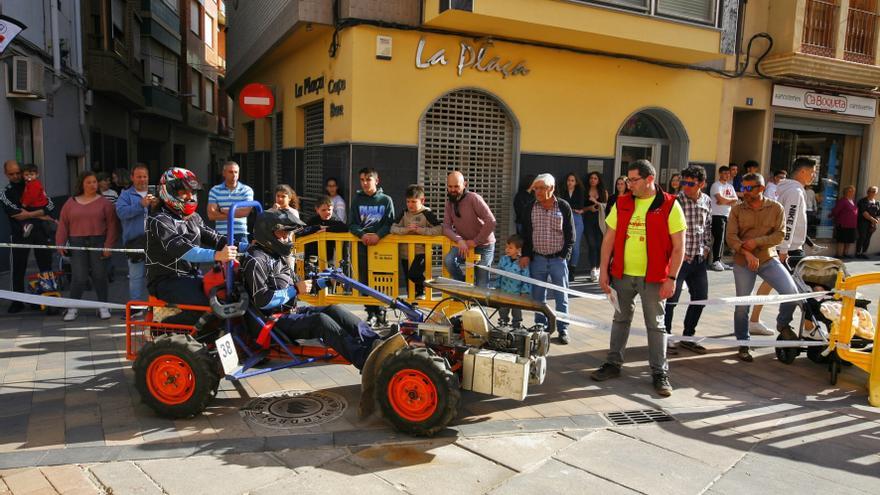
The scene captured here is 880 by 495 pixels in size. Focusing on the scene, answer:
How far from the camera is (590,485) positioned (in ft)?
12.2

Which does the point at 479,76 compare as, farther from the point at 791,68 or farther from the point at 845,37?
the point at 845,37

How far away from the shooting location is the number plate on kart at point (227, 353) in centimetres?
441

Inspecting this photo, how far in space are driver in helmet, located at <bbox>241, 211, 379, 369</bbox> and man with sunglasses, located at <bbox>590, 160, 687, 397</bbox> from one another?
7.15 feet

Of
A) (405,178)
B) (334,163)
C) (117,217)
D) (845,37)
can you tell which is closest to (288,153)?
(334,163)

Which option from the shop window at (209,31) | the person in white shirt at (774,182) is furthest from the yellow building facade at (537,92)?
the shop window at (209,31)

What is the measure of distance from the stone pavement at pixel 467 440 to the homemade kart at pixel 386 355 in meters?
0.25

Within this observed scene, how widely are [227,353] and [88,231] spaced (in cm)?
404

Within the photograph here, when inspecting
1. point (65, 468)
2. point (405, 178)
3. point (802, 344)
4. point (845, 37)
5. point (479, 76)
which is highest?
point (845, 37)

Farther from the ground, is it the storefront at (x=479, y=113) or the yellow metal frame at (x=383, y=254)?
the storefront at (x=479, y=113)

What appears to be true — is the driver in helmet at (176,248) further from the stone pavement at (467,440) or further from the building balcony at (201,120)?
the building balcony at (201,120)

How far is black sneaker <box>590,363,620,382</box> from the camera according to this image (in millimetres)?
5699

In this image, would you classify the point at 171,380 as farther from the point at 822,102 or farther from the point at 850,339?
the point at 822,102

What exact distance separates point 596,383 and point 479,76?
6.33m

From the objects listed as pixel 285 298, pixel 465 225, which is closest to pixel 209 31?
pixel 465 225
